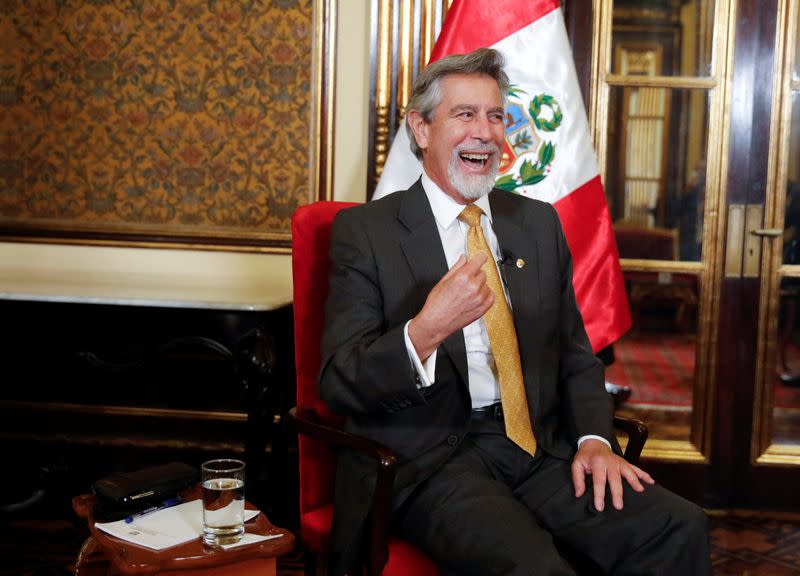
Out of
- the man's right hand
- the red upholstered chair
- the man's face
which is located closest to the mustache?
the man's face

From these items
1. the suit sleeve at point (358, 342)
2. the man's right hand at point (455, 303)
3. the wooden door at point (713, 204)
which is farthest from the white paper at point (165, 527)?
the wooden door at point (713, 204)

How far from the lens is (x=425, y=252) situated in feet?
6.05

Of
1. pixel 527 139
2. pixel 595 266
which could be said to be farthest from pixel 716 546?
pixel 527 139

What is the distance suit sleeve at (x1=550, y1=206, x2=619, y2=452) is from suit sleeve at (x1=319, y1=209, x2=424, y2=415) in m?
0.42

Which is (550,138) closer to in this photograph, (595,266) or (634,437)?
(595,266)

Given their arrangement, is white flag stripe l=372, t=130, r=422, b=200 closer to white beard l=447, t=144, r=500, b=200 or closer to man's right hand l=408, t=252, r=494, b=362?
white beard l=447, t=144, r=500, b=200

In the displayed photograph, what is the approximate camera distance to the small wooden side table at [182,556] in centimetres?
147

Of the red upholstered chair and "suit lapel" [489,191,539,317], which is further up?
"suit lapel" [489,191,539,317]

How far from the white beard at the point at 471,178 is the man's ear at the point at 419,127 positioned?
12 cm

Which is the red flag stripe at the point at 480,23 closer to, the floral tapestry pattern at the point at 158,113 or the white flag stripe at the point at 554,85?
the white flag stripe at the point at 554,85

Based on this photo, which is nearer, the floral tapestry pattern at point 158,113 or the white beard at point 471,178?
the white beard at point 471,178

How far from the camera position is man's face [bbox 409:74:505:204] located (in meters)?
1.93

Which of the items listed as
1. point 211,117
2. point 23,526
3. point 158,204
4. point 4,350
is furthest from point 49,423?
point 211,117

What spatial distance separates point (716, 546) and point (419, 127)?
1837mm
